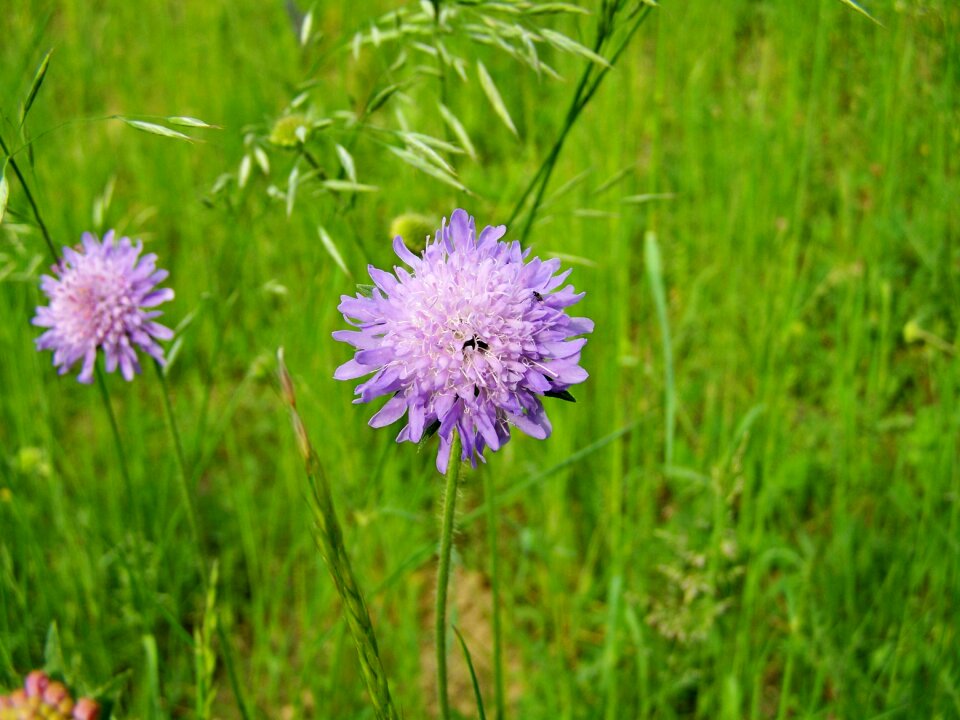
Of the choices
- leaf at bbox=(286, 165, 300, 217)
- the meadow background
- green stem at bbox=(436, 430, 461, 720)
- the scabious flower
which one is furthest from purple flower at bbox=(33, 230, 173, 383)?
green stem at bbox=(436, 430, 461, 720)

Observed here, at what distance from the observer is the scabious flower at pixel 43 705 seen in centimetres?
105

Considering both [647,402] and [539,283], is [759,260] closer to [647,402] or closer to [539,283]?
[647,402]

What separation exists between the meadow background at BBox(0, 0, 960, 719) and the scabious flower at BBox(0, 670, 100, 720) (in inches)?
7.9

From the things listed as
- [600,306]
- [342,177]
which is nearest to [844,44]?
[600,306]

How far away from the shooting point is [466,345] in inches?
41.4

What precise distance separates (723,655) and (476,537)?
2.73 ft

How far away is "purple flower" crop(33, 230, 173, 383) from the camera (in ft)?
5.19

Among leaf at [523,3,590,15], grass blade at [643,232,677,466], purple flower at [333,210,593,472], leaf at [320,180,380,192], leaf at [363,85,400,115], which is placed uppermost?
leaf at [523,3,590,15]

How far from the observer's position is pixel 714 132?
9.20ft

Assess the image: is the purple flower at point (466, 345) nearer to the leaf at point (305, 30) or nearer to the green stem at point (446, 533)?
the green stem at point (446, 533)

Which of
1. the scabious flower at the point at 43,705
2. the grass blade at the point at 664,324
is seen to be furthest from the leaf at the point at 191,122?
the grass blade at the point at 664,324

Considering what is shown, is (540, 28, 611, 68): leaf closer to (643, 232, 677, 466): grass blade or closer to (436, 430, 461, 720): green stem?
(643, 232, 677, 466): grass blade

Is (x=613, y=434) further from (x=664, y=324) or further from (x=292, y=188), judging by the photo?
(x=292, y=188)

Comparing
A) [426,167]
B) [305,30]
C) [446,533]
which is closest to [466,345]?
[446,533]
